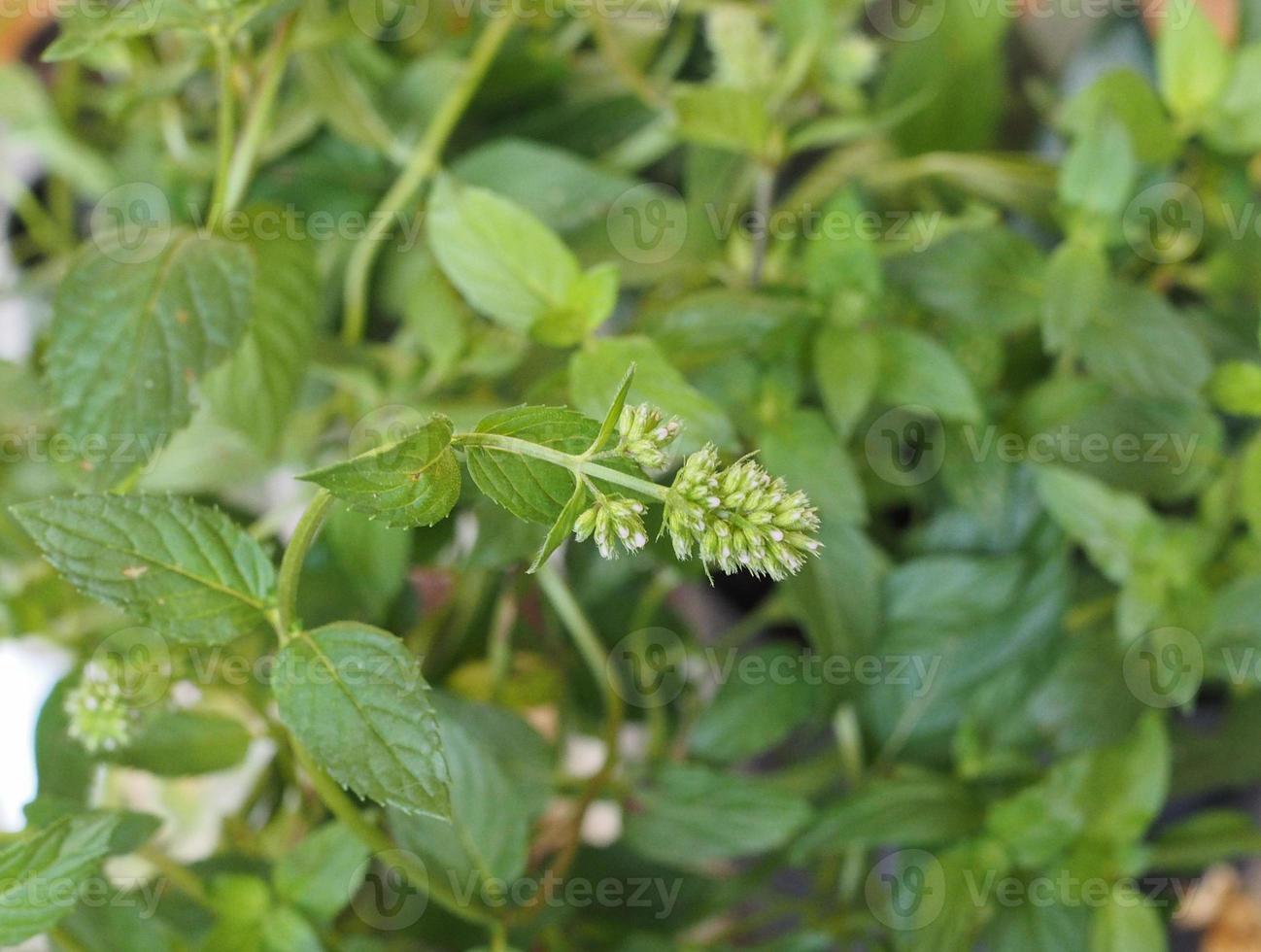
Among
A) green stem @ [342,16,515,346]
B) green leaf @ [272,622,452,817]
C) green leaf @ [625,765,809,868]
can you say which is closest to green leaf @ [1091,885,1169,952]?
green leaf @ [625,765,809,868]

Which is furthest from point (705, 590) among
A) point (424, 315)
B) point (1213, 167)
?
point (1213, 167)

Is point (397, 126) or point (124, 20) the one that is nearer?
point (124, 20)

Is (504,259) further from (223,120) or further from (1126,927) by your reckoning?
(1126,927)

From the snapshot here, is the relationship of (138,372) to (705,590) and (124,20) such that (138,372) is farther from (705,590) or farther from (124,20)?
(705,590)

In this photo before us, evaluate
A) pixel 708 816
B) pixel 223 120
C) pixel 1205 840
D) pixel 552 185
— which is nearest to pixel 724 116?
pixel 552 185

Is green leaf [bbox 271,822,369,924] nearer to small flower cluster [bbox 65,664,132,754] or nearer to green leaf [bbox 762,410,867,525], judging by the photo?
small flower cluster [bbox 65,664,132,754]
